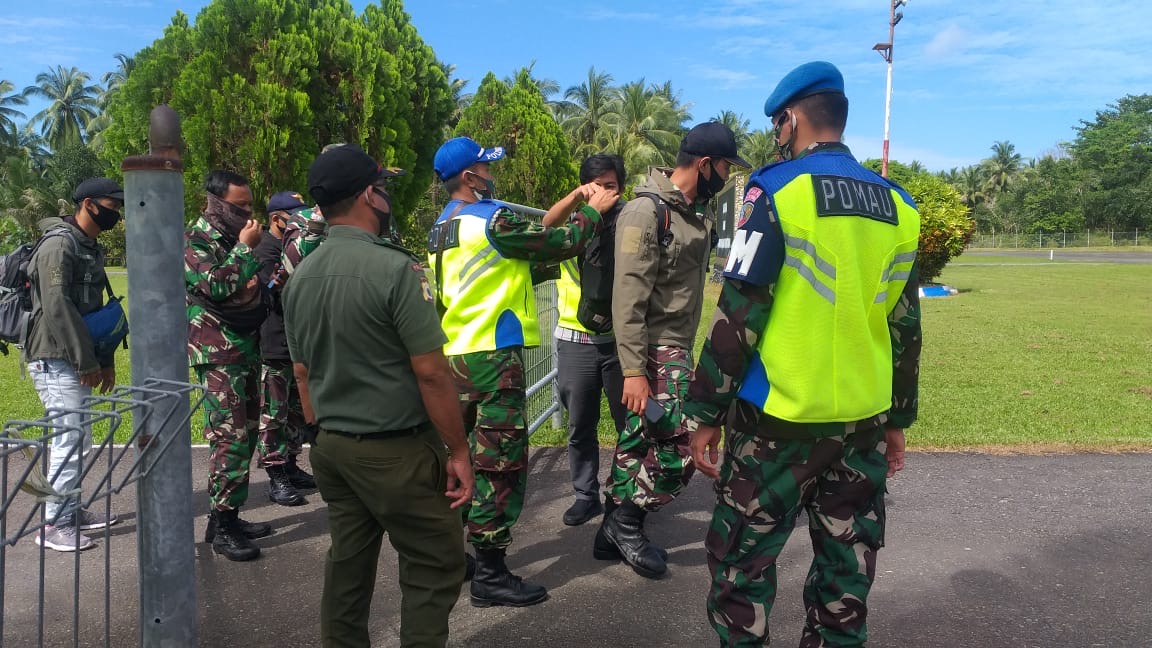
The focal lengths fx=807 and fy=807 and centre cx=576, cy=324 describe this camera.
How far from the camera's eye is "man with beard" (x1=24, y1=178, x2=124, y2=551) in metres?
4.15

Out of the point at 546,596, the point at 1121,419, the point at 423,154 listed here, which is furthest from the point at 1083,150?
the point at 546,596

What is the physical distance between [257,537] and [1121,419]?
7.23 metres

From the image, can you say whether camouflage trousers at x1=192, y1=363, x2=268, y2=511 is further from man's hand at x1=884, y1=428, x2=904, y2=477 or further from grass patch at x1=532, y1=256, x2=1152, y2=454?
man's hand at x1=884, y1=428, x2=904, y2=477

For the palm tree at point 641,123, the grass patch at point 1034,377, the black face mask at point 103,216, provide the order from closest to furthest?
the black face mask at point 103,216 < the grass patch at point 1034,377 < the palm tree at point 641,123

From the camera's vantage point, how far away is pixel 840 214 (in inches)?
94.7

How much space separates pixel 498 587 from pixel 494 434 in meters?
0.71

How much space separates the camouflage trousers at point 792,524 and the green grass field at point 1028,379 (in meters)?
3.96

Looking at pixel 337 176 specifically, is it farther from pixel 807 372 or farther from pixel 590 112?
pixel 590 112

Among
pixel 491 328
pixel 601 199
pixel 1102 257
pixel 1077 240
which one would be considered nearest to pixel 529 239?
pixel 491 328

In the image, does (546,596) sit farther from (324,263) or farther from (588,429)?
(324,263)

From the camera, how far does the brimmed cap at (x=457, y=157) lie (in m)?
3.74

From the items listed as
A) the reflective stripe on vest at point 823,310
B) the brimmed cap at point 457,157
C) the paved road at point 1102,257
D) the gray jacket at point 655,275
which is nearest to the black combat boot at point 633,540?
the gray jacket at point 655,275

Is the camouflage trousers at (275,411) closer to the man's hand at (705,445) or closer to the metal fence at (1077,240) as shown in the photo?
the man's hand at (705,445)

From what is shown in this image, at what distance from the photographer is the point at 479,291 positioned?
359 cm
